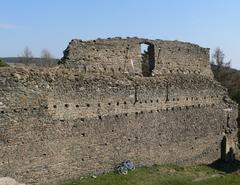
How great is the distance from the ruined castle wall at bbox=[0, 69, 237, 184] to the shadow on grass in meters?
0.31

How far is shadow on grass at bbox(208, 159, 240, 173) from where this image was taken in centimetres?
1949

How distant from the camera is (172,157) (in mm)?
18578

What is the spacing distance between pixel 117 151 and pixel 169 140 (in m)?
2.76

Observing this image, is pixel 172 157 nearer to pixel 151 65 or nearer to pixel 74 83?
pixel 151 65

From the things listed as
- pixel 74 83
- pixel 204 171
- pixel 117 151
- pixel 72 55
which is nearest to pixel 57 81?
pixel 74 83

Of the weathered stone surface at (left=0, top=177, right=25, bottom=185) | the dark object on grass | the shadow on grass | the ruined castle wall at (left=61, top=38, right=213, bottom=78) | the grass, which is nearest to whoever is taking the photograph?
the weathered stone surface at (left=0, top=177, right=25, bottom=185)

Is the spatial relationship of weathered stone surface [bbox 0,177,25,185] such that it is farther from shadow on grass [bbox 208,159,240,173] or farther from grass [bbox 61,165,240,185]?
shadow on grass [bbox 208,159,240,173]

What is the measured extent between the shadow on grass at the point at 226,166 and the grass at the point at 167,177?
1.87ft

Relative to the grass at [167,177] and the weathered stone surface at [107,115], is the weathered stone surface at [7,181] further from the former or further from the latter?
the grass at [167,177]

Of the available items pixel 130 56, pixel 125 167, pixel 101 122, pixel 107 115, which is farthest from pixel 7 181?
pixel 130 56

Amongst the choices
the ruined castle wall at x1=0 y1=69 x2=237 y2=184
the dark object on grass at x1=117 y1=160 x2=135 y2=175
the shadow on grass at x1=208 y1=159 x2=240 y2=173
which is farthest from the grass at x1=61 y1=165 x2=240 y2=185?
the shadow on grass at x1=208 y1=159 x2=240 y2=173

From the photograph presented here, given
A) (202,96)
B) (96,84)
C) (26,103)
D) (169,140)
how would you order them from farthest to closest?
1. (202,96)
2. (169,140)
3. (96,84)
4. (26,103)

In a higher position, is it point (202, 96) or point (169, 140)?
point (202, 96)

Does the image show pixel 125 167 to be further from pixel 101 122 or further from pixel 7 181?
pixel 7 181
